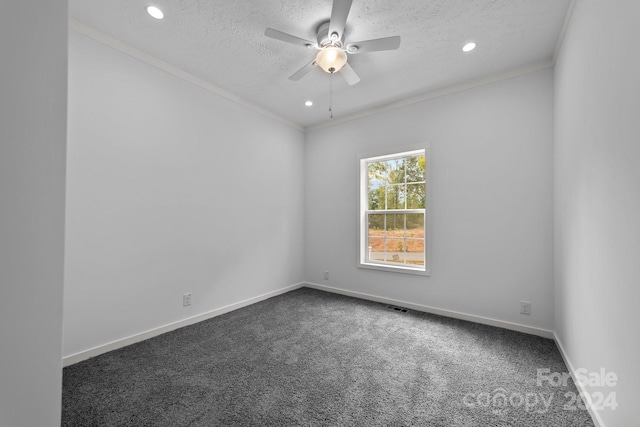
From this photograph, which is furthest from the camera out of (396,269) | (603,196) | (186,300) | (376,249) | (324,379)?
(376,249)

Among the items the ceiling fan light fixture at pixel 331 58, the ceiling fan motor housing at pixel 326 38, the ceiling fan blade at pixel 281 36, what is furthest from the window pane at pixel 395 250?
the ceiling fan blade at pixel 281 36

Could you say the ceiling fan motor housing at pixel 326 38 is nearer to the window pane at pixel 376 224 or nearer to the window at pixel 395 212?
the window at pixel 395 212

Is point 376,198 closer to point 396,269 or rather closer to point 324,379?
point 396,269

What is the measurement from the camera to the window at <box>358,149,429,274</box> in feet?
11.3

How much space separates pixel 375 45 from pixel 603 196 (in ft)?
5.85

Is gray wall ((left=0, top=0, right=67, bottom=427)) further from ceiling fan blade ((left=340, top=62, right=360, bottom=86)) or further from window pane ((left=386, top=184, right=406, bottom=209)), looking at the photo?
window pane ((left=386, top=184, right=406, bottom=209))

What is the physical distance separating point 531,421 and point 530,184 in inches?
82.2

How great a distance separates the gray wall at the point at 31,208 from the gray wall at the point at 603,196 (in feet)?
6.67

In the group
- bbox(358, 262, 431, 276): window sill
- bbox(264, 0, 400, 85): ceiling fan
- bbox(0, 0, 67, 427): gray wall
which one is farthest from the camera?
bbox(358, 262, 431, 276): window sill

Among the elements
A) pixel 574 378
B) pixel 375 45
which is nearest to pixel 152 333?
pixel 375 45

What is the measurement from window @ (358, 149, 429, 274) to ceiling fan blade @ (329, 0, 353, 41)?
1.89m

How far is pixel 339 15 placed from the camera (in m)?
1.78

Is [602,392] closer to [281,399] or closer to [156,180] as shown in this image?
[281,399]

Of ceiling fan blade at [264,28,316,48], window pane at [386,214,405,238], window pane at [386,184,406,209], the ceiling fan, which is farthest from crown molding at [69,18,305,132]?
window pane at [386,214,405,238]
